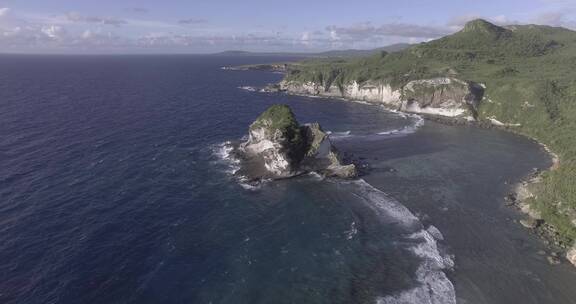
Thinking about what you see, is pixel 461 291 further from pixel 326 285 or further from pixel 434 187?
pixel 434 187

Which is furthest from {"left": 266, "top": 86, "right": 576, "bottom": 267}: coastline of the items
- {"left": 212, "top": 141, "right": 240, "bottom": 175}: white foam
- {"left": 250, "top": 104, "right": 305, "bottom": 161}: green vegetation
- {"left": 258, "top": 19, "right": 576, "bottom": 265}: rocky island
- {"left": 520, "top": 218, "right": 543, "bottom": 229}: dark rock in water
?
{"left": 212, "top": 141, "right": 240, "bottom": 175}: white foam

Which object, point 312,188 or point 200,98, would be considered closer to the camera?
point 312,188

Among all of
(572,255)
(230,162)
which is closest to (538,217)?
(572,255)

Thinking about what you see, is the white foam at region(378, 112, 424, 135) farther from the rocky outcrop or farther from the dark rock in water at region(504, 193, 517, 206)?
the rocky outcrop

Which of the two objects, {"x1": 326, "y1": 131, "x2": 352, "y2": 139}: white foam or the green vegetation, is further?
{"x1": 326, "y1": 131, "x2": 352, "y2": 139}: white foam

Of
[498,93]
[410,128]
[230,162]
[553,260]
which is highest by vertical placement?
[498,93]

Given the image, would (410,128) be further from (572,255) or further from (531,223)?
(572,255)

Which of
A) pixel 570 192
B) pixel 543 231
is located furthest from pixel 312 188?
pixel 570 192
